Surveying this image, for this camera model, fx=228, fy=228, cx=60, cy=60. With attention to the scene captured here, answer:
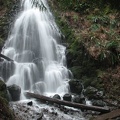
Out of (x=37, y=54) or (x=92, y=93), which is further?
(x=37, y=54)

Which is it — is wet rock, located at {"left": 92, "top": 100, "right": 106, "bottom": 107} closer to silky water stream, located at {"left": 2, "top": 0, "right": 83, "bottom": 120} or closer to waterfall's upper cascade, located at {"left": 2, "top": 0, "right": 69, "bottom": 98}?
silky water stream, located at {"left": 2, "top": 0, "right": 83, "bottom": 120}

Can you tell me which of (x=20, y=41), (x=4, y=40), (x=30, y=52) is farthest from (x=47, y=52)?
(x=4, y=40)

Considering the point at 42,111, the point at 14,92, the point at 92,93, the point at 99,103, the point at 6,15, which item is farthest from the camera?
the point at 6,15

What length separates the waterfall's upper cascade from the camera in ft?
37.5

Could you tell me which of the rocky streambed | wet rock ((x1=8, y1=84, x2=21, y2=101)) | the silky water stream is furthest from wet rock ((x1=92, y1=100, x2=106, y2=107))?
wet rock ((x1=8, y1=84, x2=21, y2=101))

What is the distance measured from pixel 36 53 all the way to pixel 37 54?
9 cm

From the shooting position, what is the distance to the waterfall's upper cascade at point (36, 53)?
11438 mm

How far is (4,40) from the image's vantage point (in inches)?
582

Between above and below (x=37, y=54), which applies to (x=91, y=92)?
below

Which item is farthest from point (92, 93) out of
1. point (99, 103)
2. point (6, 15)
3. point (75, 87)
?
point (6, 15)

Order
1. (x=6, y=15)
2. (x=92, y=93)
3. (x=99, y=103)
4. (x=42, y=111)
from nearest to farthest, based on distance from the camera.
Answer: (x=42, y=111) < (x=99, y=103) < (x=92, y=93) < (x=6, y=15)

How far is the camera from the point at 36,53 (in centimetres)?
1404

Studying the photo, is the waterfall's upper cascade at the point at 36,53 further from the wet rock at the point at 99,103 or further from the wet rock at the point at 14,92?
the wet rock at the point at 99,103

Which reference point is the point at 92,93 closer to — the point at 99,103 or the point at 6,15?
the point at 99,103
